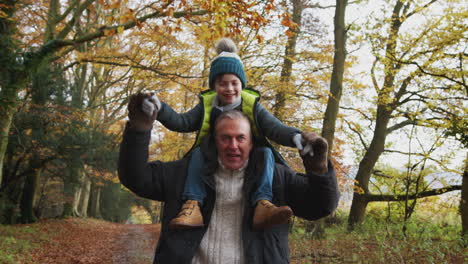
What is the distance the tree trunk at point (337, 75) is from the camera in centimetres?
900

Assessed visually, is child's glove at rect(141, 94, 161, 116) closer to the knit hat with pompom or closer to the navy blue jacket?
the navy blue jacket

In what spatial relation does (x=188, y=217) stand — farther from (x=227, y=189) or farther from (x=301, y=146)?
(x=301, y=146)

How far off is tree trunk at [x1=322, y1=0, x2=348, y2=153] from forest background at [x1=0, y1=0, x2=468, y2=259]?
1.2 inches

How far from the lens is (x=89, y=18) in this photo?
51.4 ft

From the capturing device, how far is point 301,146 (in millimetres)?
1990

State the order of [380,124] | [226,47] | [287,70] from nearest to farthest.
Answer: [226,47]
[287,70]
[380,124]

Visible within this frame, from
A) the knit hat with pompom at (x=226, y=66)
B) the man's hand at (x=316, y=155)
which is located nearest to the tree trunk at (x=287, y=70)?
the knit hat with pompom at (x=226, y=66)

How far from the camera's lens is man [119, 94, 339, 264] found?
6.53 feet

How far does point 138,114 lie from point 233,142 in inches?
23.5

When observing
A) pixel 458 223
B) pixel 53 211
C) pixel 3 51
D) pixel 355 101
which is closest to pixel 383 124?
pixel 355 101

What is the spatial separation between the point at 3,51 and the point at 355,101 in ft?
38.1

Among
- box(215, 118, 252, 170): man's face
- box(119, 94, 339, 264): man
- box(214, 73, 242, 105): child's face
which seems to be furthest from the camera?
box(214, 73, 242, 105): child's face

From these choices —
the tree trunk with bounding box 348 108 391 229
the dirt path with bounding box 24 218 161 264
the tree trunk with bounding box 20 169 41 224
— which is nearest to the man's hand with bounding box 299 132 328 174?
the dirt path with bounding box 24 218 161 264

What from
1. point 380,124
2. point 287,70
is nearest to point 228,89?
point 287,70
